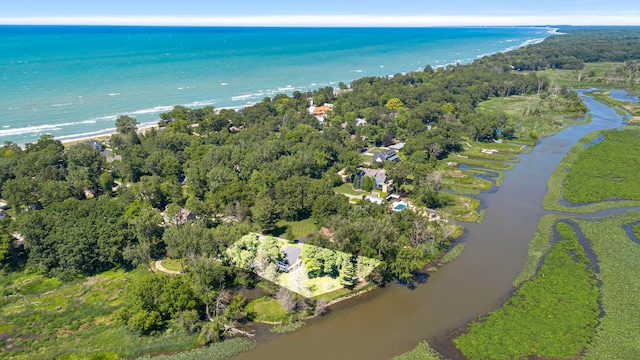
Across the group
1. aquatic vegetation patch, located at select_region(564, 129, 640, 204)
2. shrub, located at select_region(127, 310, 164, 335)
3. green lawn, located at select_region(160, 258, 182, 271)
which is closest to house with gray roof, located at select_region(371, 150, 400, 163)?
aquatic vegetation patch, located at select_region(564, 129, 640, 204)

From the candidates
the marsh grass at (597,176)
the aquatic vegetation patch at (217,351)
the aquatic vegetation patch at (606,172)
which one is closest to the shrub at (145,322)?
the aquatic vegetation patch at (217,351)

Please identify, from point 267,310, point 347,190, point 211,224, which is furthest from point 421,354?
point 347,190

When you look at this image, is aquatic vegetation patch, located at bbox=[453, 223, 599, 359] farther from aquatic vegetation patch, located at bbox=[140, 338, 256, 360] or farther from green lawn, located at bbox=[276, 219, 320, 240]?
green lawn, located at bbox=[276, 219, 320, 240]

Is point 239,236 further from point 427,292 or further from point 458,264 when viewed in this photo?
point 458,264

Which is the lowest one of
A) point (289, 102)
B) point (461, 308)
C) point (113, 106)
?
point (461, 308)

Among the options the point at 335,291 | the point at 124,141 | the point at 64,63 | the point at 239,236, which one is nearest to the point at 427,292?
the point at 335,291
